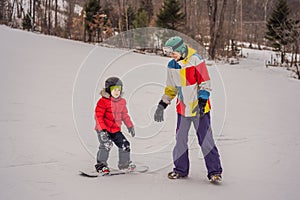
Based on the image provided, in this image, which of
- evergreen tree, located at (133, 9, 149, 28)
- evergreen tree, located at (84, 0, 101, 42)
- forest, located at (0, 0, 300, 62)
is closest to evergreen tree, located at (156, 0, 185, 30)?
forest, located at (0, 0, 300, 62)

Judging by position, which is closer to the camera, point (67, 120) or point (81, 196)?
point (81, 196)

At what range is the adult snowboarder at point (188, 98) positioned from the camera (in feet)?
8.71

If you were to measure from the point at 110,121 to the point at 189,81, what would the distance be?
714 mm

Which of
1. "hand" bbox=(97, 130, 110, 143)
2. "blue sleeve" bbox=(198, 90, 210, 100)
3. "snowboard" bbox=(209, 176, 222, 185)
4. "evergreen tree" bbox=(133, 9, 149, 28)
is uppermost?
"evergreen tree" bbox=(133, 9, 149, 28)

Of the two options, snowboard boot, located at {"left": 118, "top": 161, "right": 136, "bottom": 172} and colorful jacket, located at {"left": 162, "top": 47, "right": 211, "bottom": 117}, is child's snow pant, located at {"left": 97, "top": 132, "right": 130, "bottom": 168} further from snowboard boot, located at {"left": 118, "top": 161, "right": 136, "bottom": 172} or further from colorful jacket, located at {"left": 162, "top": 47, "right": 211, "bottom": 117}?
colorful jacket, located at {"left": 162, "top": 47, "right": 211, "bottom": 117}

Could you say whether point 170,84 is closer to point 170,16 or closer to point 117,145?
point 117,145

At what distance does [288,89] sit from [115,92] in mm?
7244

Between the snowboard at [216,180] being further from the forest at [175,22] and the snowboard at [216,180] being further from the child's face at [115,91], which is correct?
the forest at [175,22]

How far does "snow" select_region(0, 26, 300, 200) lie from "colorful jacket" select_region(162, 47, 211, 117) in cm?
35

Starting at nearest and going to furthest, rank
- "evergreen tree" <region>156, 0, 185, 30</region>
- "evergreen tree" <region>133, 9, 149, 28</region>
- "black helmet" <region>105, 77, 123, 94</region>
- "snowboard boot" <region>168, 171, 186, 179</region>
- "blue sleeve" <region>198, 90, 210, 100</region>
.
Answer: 1. "blue sleeve" <region>198, 90, 210, 100</region>
2. "black helmet" <region>105, 77, 123, 94</region>
3. "snowboard boot" <region>168, 171, 186, 179</region>
4. "evergreen tree" <region>133, 9, 149, 28</region>
5. "evergreen tree" <region>156, 0, 185, 30</region>

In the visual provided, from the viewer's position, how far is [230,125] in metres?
5.26

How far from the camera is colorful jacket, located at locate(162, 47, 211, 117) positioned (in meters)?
2.63

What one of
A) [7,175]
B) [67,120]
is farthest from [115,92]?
[67,120]

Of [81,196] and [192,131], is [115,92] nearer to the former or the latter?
[81,196]
